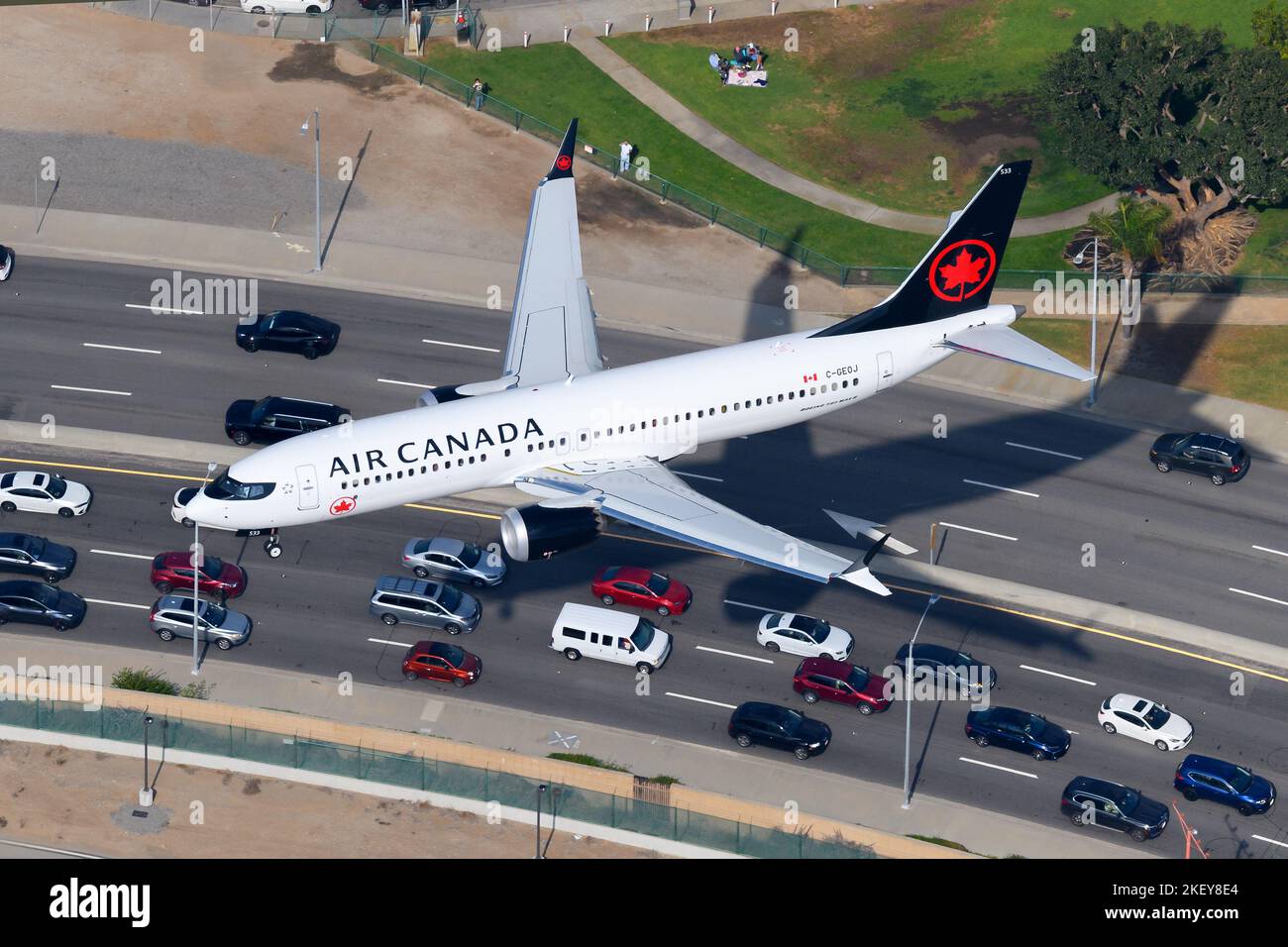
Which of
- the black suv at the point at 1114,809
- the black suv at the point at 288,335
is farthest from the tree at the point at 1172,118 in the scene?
the black suv at the point at 1114,809

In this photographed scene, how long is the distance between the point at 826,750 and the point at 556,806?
1379cm

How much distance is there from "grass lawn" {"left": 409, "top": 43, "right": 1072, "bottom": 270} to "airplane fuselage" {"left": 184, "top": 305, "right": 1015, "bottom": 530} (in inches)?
1317

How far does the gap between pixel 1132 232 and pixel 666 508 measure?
1853 inches

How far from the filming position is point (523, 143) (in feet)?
433

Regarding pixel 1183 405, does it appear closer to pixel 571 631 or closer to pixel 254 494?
pixel 571 631

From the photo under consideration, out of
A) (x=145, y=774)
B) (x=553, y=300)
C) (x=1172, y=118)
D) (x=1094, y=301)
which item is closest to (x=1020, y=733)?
(x=553, y=300)

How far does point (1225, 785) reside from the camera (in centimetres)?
8694

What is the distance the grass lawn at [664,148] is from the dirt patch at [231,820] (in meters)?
54.9

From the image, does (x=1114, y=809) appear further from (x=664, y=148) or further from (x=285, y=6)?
(x=285, y=6)

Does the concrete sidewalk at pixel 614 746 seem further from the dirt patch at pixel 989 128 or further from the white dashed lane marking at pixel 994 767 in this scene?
the dirt patch at pixel 989 128

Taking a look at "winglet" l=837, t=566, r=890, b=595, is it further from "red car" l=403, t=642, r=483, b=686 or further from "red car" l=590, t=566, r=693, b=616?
"red car" l=403, t=642, r=483, b=686

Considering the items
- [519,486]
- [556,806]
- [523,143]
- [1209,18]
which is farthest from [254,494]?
[1209,18]

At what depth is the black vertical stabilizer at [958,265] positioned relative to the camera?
9106 centimetres

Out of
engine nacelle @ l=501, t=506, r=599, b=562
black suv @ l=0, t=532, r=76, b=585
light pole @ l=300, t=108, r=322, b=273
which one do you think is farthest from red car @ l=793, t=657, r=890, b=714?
light pole @ l=300, t=108, r=322, b=273
